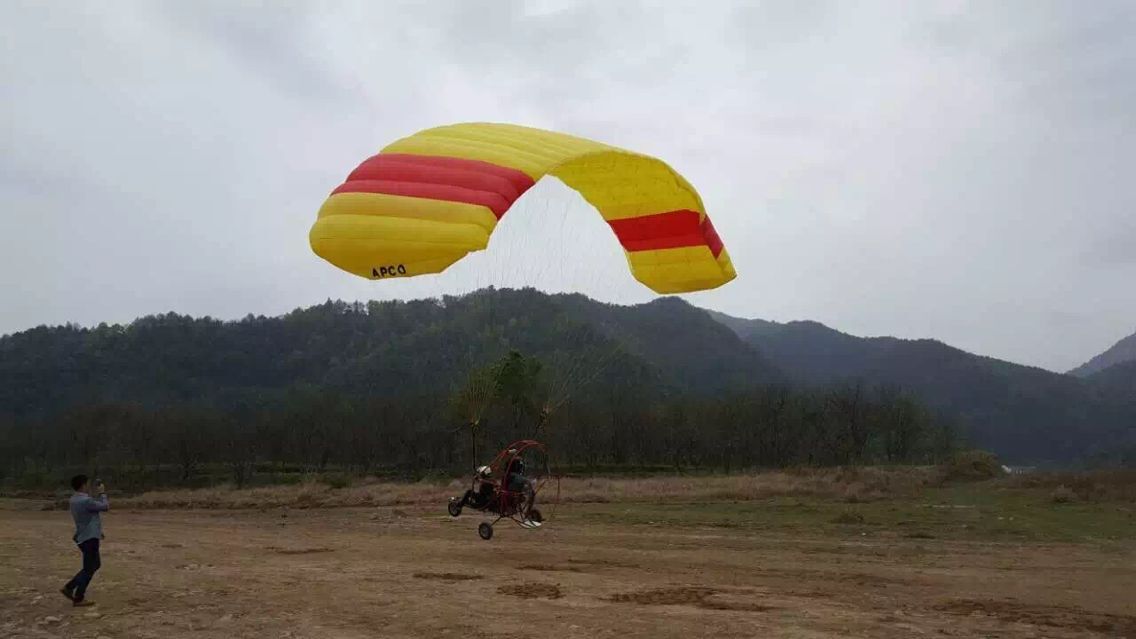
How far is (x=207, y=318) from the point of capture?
10369 cm

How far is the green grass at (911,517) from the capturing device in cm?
1531

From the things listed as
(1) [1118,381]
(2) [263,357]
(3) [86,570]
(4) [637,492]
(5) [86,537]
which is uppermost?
(2) [263,357]

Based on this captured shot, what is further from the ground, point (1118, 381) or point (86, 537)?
point (1118, 381)

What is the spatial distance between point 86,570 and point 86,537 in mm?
307

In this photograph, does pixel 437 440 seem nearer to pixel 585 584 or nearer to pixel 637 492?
pixel 637 492

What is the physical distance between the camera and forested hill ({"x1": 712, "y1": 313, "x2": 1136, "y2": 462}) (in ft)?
271

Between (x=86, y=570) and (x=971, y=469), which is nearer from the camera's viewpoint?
(x=86, y=570)

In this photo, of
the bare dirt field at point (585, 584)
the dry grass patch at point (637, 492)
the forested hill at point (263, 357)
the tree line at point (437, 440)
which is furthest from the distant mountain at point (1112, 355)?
the bare dirt field at point (585, 584)

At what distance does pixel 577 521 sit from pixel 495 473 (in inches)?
179

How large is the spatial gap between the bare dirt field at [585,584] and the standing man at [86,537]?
0.24 m

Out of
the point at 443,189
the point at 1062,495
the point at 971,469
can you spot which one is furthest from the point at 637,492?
the point at 443,189

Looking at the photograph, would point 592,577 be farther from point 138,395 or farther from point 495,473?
point 138,395

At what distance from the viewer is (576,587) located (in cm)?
903

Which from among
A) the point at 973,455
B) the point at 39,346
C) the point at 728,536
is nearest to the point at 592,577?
the point at 728,536
